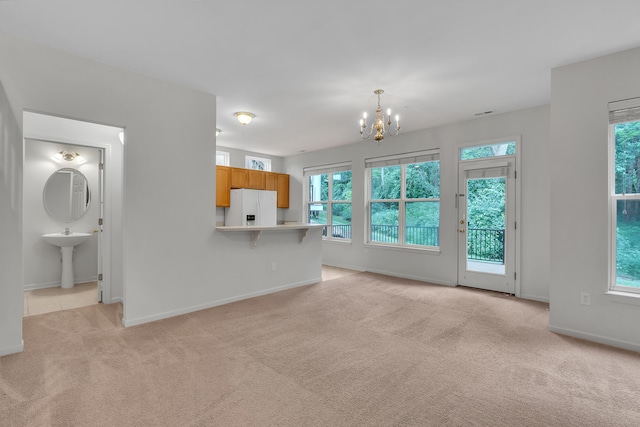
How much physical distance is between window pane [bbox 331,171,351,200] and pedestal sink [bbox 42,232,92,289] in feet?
15.3

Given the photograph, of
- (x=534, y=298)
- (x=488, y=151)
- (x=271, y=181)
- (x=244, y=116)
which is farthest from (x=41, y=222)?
(x=534, y=298)

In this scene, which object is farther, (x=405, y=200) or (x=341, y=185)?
(x=341, y=185)

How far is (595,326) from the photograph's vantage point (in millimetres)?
2912

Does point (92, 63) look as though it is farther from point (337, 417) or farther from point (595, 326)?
point (595, 326)

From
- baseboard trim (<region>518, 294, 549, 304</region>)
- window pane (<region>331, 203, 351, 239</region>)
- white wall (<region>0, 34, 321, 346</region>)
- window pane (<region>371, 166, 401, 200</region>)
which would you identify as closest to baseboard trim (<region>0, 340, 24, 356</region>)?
white wall (<region>0, 34, 321, 346</region>)

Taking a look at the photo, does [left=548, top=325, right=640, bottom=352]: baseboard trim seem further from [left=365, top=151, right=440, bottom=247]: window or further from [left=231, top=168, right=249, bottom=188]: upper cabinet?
[left=231, top=168, right=249, bottom=188]: upper cabinet

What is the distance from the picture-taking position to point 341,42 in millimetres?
2668

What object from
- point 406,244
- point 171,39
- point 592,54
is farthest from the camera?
point 406,244

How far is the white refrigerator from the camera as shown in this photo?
6.10 metres

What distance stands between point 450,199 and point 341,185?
8.37ft

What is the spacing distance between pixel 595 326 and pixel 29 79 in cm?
559

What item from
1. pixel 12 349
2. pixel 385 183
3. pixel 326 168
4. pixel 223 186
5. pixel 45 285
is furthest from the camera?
pixel 326 168

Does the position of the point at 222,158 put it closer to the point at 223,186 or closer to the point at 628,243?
the point at 223,186

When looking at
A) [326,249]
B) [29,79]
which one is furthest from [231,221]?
[29,79]
